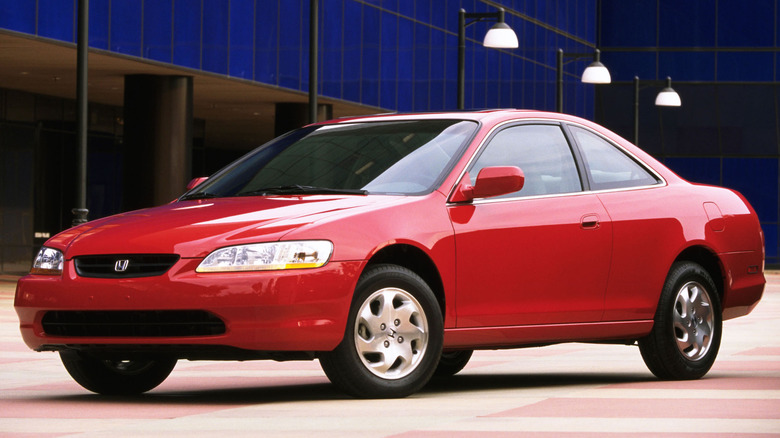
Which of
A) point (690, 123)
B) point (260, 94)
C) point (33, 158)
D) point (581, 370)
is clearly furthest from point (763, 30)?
point (581, 370)

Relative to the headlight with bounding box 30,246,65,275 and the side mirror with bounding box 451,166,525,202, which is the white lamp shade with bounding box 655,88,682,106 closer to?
the side mirror with bounding box 451,166,525,202

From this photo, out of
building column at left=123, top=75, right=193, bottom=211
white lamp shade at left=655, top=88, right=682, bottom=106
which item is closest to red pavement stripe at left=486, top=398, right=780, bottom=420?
building column at left=123, top=75, right=193, bottom=211

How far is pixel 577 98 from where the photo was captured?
6022cm

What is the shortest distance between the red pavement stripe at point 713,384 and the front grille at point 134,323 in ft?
8.95

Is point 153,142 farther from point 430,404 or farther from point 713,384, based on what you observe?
point 430,404

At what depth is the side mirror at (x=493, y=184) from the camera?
357 inches

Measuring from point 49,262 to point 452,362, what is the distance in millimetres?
3113

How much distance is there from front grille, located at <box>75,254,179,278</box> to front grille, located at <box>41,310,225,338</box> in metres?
0.20

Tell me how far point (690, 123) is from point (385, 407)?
170 ft

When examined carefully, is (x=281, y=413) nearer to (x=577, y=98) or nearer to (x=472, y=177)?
(x=472, y=177)

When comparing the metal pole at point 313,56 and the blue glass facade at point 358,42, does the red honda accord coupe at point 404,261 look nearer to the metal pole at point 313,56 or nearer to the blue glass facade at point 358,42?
the metal pole at point 313,56

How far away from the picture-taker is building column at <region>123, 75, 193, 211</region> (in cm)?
3422

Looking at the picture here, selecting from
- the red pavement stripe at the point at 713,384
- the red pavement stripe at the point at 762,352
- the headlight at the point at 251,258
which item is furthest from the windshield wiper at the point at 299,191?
the red pavement stripe at the point at 762,352

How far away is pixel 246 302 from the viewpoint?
26.7ft
